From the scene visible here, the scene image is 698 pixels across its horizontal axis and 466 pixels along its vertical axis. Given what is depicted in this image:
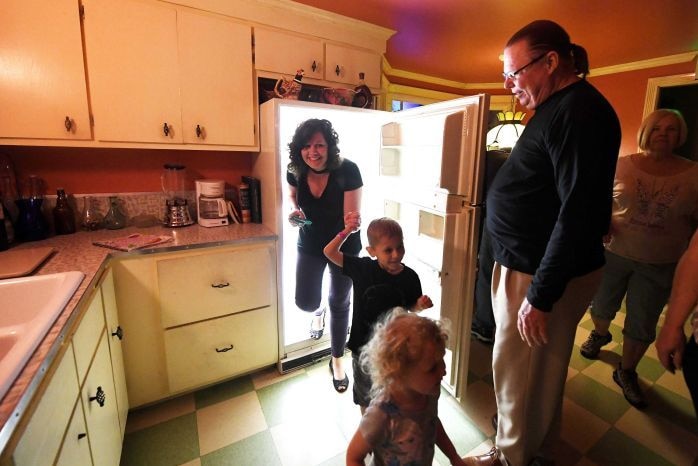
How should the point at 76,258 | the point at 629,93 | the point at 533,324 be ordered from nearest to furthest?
the point at 533,324 → the point at 76,258 → the point at 629,93

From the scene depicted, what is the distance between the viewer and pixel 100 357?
109cm

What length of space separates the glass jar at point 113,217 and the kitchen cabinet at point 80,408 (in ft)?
1.86

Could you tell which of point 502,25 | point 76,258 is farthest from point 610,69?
point 76,258

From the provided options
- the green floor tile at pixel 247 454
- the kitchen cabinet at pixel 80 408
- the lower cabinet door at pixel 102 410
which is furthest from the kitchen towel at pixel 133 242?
the green floor tile at pixel 247 454

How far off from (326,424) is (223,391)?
571mm

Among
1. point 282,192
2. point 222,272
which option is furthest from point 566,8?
point 222,272

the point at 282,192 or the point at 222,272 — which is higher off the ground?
the point at 282,192

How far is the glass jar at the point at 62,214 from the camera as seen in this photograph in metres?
1.58

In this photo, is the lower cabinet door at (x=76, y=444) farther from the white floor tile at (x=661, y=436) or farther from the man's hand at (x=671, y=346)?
the white floor tile at (x=661, y=436)

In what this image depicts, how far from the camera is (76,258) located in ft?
4.13

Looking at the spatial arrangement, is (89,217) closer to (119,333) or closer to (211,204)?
(211,204)

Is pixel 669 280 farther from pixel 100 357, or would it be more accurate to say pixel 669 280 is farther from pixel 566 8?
pixel 100 357

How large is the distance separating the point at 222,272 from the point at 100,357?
56 centimetres

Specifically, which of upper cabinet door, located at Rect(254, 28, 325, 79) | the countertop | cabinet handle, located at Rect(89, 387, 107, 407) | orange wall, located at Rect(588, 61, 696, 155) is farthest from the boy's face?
→ orange wall, located at Rect(588, 61, 696, 155)
